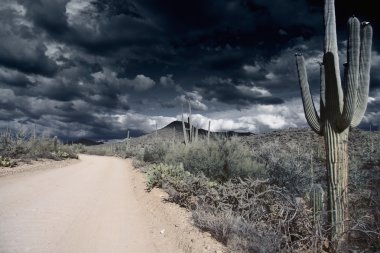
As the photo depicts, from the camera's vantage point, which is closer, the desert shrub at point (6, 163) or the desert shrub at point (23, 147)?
the desert shrub at point (6, 163)

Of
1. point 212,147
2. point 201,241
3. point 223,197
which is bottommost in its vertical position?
point 201,241

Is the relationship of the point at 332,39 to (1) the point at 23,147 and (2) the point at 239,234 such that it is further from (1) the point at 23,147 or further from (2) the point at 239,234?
(1) the point at 23,147

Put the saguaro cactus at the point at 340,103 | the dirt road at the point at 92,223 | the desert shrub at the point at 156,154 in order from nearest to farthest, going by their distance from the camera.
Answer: the dirt road at the point at 92,223 → the saguaro cactus at the point at 340,103 → the desert shrub at the point at 156,154

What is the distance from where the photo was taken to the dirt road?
645cm

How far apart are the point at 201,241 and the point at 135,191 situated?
711 cm

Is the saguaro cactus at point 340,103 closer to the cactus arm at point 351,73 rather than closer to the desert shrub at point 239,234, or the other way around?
the cactus arm at point 351,73

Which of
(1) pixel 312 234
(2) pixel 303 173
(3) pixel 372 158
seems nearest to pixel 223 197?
(1) pixel 312 234

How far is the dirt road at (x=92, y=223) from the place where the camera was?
6.45 m

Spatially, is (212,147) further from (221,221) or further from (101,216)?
(221,221)

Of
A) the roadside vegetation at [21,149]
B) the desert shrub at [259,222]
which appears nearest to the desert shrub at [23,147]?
the roadside vegetation at [21,149]

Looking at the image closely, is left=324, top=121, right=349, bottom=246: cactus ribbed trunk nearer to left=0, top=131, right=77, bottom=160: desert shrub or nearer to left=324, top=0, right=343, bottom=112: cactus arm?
left=324, top=0, right=343, bottom=112: cactus arm

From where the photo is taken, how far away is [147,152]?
103 feet

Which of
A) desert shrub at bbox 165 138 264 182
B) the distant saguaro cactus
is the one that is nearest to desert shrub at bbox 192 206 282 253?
desert shrub at bbox 165 138 264 182

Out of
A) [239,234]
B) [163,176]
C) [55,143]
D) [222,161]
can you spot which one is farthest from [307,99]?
[55,143]
